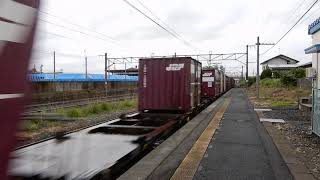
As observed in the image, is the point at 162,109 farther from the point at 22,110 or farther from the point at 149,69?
the point at 22,110

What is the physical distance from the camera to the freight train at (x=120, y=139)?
5.18 m

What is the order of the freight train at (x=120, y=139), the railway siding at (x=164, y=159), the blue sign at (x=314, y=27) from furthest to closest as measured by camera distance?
the blue sign at (x=314, y=27), the railway siding at (x=164, y=159), the freight train at (x=120, y=139)

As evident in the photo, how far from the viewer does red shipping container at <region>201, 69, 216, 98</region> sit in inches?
1406

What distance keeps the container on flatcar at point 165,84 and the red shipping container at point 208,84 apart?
1839 centimetres

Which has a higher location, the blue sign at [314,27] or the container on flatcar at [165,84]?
the blue sign at [314,27]

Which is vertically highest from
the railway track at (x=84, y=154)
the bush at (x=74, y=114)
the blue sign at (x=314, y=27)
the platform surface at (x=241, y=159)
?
the blue sign at (x=314, y=27)

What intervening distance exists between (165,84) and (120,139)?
8.43 metres

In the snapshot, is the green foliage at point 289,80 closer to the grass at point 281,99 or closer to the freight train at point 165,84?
the grass at point 281,99

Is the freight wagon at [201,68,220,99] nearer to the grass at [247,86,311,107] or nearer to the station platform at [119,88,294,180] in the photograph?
the grass at [247,86,311,107]

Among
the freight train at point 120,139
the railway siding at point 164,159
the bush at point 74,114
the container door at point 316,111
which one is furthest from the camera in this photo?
the bush at point 74,114

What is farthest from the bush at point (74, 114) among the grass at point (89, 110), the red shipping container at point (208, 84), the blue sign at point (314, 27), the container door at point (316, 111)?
the blue sign at point (314, 27)

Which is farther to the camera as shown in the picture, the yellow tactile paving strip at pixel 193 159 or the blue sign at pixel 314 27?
the blue sign at pixel 314 27

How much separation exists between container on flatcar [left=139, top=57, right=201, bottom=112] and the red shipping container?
724 inches

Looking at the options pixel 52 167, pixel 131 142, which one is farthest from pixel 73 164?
pixel 131 142
